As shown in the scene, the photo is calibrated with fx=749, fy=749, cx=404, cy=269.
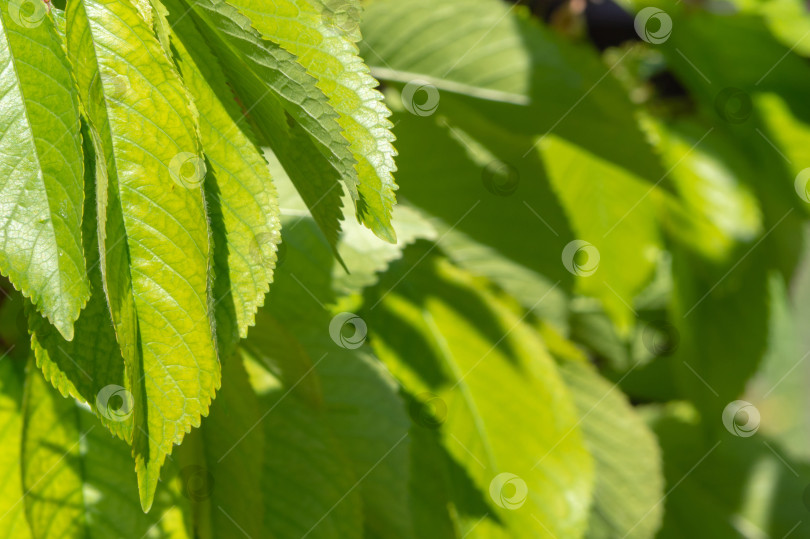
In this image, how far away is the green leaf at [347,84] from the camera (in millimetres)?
335

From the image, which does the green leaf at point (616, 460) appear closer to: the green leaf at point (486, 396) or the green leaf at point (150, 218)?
the green leaf at point (486, 396)

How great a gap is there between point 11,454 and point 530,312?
48cm

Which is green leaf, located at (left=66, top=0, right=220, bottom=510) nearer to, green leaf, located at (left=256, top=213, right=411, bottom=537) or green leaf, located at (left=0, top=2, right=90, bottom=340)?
green leaf, located at (left=0, top=2, right=90, bottom=340)

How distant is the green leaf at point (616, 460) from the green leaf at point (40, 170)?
21.1 inches

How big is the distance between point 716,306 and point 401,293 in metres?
0.45

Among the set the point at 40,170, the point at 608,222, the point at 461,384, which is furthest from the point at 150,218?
the point at 608,222

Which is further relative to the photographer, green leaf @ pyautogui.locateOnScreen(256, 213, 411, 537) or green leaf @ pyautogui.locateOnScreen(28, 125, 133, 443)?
green leaf @ pyautogui.locateOnScreen(256, 213, 411, 537)

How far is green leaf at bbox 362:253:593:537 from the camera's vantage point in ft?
1.97

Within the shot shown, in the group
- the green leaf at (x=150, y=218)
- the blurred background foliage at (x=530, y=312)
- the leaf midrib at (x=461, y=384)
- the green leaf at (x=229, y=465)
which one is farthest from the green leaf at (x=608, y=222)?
the green leaf at (x=150, y=218)

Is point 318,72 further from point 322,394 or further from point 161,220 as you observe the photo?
point 322,394

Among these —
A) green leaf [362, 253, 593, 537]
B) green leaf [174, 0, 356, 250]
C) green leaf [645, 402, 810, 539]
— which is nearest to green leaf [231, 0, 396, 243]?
green leaf [174, 0, 356, 250]

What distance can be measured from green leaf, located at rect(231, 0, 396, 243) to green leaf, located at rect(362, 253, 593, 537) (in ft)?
1.01

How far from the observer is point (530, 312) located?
765mm

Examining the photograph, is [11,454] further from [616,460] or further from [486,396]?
[616,460]
